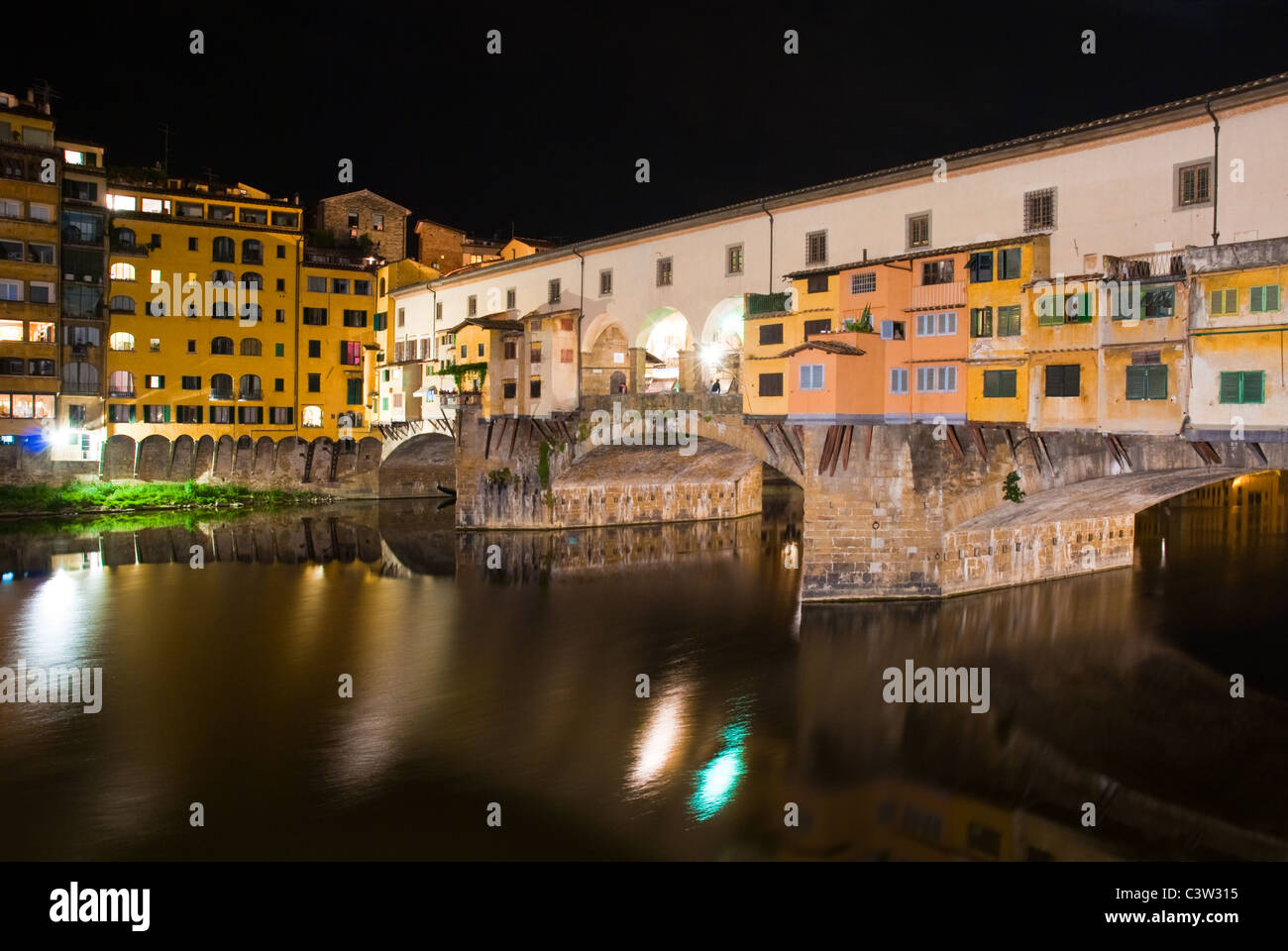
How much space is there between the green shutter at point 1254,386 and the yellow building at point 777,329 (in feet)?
30.2

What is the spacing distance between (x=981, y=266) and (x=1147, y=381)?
15.1 feet

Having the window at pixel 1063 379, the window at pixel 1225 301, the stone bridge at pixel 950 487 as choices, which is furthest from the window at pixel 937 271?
the window at pixel 1225 301

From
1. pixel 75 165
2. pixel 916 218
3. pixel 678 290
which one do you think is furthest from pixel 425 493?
pixel 916 218

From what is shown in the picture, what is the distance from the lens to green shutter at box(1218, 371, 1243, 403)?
17.4 m

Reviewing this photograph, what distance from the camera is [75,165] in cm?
4509

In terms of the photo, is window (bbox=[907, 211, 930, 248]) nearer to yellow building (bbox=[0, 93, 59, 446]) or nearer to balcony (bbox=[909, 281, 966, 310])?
balcony (bbox=[909, 281, 966, 310])

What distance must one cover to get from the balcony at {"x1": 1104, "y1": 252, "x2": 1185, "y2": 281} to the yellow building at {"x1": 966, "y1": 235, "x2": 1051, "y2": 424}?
1876mm

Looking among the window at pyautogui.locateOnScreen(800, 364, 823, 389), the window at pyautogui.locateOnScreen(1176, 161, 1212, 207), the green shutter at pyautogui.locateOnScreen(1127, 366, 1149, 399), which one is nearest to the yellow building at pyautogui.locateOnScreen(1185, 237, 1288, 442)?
the green shutter at pyautogui.locateOnScreen(1127, 366, 1149, 399)

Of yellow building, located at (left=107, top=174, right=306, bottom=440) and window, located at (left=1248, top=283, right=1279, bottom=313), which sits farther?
yellow building, located at (left=107, top=174, right=306, bottom=440)

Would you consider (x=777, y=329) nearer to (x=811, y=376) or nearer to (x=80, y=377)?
(x=811, y=376)

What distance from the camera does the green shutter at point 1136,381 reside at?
18734 mm

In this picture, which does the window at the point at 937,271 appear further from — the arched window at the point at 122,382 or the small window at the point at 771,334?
the arched window at the point at 122,382

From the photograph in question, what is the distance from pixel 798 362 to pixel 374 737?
44.7ft

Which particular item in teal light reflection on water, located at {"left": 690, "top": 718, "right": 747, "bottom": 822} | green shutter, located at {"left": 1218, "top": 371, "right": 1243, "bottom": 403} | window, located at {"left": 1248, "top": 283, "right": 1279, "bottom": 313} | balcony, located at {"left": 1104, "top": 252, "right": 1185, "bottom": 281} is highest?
balcony, located at {"left": 1104, "top": 252, "right": 1185, "bottom": 281}
